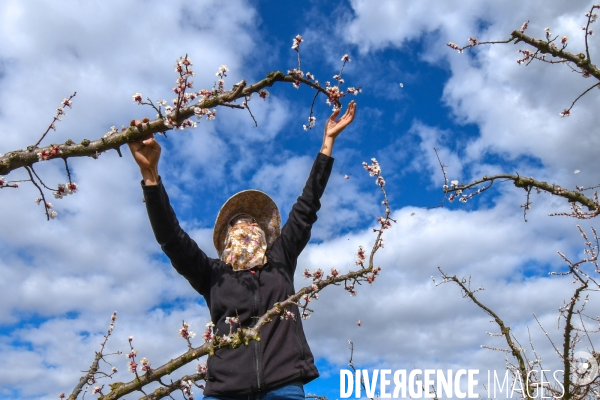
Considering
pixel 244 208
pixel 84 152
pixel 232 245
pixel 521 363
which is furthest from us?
pixel 521 363

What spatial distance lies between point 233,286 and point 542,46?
3.53 m

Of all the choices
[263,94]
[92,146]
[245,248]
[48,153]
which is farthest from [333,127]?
[48,153]

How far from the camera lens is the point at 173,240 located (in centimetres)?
310

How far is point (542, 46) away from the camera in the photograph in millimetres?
4461

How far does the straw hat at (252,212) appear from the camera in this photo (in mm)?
3836

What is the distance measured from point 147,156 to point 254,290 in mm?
1070

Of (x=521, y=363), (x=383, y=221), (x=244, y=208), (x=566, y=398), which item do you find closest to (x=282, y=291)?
(x=244, y=208)

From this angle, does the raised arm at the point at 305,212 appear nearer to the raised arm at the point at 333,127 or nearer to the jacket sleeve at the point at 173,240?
the raised arm at the point at 333,127

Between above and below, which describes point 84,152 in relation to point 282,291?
above

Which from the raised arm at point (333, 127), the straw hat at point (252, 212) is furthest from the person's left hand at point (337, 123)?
the straw hat at point (252, 212)

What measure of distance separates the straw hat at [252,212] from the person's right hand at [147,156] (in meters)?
0.89

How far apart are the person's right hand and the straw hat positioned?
0.89 m

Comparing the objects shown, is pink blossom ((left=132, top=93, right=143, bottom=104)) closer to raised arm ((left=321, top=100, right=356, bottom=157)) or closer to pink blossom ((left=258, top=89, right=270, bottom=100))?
pink blossom ((left=258, top=89, right=270, bottom=100))

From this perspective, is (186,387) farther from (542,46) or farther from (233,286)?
(542,46)
